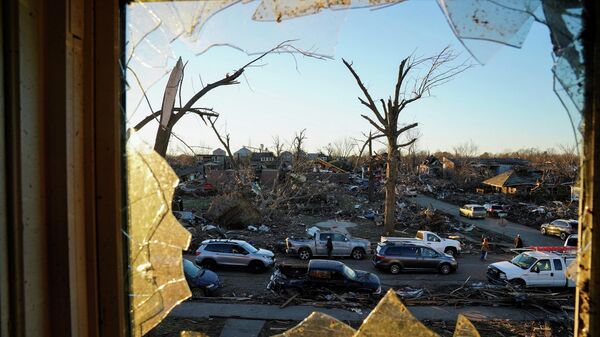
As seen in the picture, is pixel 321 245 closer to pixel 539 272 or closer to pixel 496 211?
pixel 539 272

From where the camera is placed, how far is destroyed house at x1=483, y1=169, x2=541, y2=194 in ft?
120

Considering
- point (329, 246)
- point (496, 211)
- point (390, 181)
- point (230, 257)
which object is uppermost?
point (390, 181)

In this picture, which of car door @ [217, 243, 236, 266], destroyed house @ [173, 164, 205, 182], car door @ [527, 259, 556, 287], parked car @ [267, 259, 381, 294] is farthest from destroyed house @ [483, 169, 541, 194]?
car door @ [217, 243, 236, 266]

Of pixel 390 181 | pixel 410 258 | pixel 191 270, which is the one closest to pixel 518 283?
pixel 410 258

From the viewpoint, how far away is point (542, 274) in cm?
1143

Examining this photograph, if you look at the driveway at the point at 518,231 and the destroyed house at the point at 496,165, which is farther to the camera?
the destroyed house at the point at 496,165

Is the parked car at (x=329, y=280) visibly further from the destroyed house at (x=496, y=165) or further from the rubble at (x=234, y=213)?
the destroyed house at (x=496, y=165)

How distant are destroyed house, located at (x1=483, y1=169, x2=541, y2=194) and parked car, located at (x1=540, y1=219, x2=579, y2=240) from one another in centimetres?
1524

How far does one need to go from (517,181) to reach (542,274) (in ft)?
97.8

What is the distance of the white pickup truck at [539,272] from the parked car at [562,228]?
36.2 ft

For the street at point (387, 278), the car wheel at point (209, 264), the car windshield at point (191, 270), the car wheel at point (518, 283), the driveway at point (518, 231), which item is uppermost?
the car windshield at point (191, 270)

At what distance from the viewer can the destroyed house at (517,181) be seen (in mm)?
36500

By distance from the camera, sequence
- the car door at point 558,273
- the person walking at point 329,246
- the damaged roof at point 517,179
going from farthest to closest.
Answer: the damaged roof at point 517,179 < the person walking at point 329,246 < the car door at point 558,273

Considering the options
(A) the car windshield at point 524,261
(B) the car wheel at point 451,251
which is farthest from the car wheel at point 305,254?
(A) the car windshield at point 524,261
